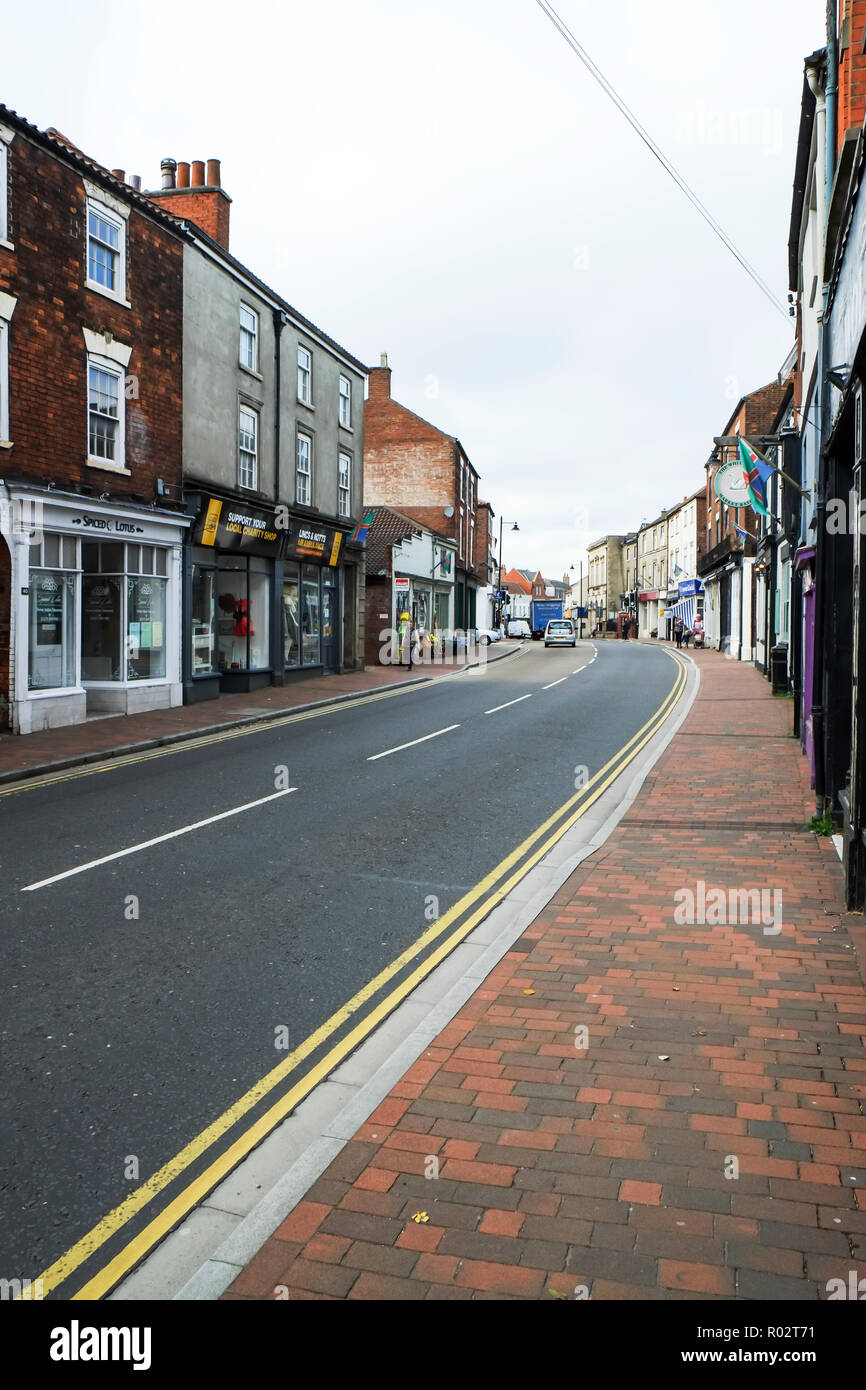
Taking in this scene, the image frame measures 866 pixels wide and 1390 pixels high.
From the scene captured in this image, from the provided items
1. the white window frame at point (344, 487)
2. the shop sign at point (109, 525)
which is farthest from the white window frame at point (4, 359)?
the white window frame at point (344, 487)

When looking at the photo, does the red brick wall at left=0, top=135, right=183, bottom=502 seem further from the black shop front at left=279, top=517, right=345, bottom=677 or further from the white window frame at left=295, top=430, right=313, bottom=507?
the white window frame at left=295, top=430, right=313, bottom=507

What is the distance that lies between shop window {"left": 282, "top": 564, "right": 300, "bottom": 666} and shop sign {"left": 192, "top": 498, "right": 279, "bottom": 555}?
1.51 metres

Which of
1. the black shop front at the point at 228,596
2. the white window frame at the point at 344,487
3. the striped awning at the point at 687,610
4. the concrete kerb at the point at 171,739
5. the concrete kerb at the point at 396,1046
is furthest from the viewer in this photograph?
the striped awning at the point at 687,610

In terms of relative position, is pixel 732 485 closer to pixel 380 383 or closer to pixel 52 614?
pixel 52 614

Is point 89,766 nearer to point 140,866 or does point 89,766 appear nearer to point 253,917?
point 140,866

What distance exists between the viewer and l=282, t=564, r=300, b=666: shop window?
27516 millimetres

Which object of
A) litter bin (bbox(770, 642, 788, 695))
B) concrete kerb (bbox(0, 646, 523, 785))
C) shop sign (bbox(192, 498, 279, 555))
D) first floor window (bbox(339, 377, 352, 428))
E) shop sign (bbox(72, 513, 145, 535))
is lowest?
concrete kerb (bbox(0, 646, 523, 785))

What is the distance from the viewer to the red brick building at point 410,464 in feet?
172

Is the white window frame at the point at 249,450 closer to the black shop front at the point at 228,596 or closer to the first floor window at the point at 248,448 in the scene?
the first floor window at the point at 248,448

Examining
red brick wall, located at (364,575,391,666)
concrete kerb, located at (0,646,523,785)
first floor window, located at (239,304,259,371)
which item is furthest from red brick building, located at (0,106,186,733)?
red brick wall, located at (364,575,391,666)

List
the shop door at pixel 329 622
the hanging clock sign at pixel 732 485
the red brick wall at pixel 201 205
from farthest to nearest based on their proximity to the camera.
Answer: the shop door at pixel 329 622
the red brick wall at pixel 201 205
the hanging clock sign at pixel 732 485

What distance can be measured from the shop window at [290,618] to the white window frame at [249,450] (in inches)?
125

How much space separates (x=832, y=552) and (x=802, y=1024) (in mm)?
5296
